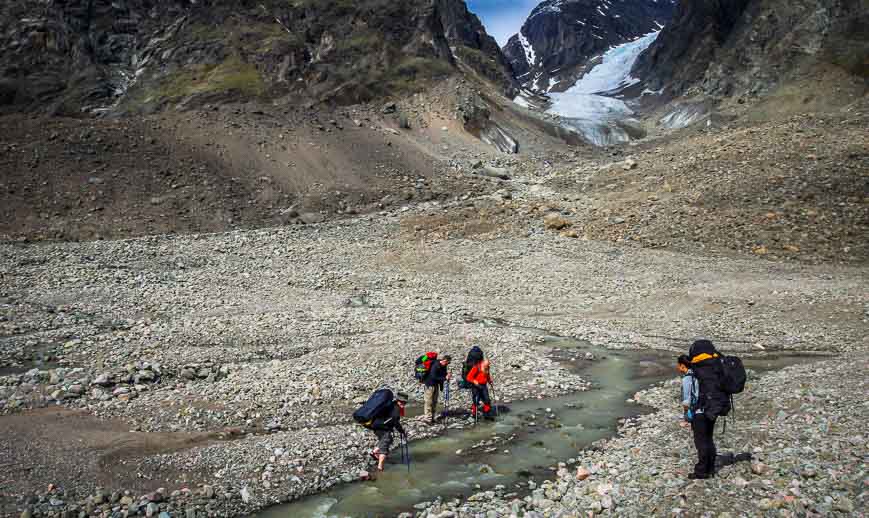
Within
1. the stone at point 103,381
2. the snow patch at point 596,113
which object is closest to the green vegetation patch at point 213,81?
the snow patch at point 596,113

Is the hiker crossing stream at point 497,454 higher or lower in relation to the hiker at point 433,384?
lower

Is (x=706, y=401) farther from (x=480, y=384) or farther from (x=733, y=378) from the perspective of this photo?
(x=480, y=384)

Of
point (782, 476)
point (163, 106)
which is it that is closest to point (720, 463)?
point (782, 476)

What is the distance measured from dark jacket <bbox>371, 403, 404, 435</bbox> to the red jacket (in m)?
2.82

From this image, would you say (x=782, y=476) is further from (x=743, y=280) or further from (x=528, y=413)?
(x=743, y=280)

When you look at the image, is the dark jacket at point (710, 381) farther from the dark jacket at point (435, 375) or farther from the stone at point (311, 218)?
the stone at point (311, 218)

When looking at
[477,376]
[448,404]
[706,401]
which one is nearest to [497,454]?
[477,376]

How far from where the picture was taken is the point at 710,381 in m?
9.55

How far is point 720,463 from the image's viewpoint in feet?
33.5

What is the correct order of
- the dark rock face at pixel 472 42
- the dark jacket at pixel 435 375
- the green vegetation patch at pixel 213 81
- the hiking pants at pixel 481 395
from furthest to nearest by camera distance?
the dark rock face at pixel 472 42
the green vegetation patch at pixel 213 81
the hiking pants at pixel 481 395
the dark jacket at pixel 435 375

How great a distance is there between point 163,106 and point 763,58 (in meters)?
93.4

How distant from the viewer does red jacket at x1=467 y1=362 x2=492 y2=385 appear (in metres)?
14.1

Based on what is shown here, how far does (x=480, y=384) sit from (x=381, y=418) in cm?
336

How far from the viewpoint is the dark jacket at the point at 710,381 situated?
9.52 m
